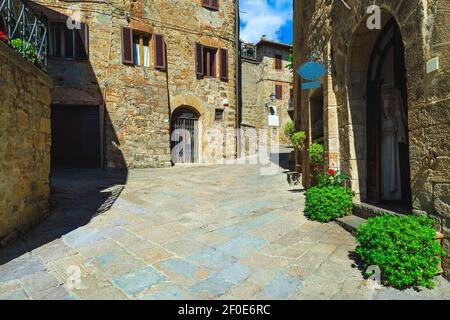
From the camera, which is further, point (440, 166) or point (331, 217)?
point (331, 217)

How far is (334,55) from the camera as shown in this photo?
16.6 ft

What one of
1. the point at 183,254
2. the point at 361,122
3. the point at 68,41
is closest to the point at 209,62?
the point at 68,41

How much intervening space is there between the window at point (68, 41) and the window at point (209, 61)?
4521 millimetres

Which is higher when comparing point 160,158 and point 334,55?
point 334,55

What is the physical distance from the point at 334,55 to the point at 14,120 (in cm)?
501

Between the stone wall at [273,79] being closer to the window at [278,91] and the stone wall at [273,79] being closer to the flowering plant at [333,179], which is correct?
the window at [278,91]

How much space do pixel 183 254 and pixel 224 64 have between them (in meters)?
11.8

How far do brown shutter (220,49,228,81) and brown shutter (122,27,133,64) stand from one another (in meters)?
4.28

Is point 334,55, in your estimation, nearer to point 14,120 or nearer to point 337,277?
point 337,277

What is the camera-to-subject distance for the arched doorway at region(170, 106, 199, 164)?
1273 cm

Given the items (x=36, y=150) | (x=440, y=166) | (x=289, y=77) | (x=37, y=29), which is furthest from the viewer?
(x=289, y=77)

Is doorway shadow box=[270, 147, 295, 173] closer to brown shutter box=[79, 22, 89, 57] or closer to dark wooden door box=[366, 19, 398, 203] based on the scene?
dark wooden door box=[366, 19, 398, 203]

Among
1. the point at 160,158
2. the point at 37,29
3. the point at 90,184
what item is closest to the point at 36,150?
the point at 37,29
